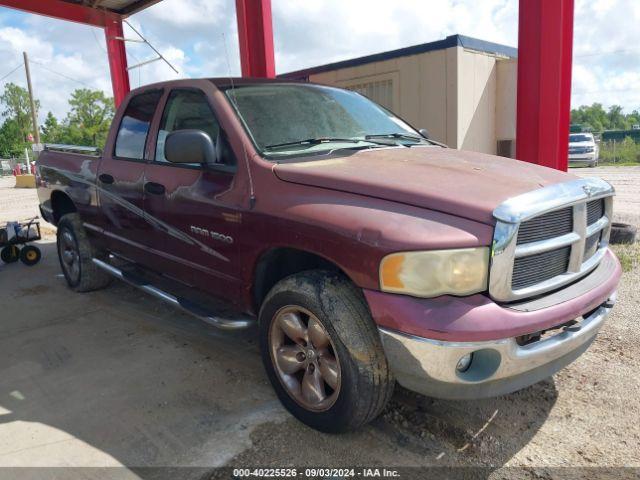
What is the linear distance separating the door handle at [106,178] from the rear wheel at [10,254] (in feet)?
11.0

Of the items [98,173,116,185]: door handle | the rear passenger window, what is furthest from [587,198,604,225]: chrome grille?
[98,173,116,185]: door handle

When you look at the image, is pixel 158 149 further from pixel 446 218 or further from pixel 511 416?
pixel 511 416

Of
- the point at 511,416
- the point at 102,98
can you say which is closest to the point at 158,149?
the point at 511,416

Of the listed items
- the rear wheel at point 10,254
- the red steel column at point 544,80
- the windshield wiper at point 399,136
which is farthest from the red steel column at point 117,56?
the windshield wiper at point 399,136

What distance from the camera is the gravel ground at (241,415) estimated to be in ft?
8.25

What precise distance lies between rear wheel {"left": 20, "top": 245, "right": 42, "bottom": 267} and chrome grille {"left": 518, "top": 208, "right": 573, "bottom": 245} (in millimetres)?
6593

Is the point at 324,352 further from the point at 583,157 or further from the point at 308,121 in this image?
the point at 583,157

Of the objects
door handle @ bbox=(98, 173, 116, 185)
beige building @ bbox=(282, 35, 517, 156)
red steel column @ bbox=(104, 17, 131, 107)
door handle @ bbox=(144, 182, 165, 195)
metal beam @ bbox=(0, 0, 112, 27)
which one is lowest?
door handle @ bbox=(144, 182, 165, 195)

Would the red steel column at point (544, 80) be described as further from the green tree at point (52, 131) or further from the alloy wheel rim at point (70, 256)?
the green tree at point (52, 131)

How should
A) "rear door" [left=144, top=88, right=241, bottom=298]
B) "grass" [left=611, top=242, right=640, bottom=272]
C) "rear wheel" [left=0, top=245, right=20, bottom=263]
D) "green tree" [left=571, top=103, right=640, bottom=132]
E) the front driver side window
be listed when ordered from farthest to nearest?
"green tree" [left=571, top=103, right=640, bottom=132] < "rear wheel" [left=0, top=245, right=20, bottom=263] < "grass" [left=611, top=242, right=640, bottom=272] < the front driver side window < "rear door" [left=144, top=88, right=241, bottom=298]

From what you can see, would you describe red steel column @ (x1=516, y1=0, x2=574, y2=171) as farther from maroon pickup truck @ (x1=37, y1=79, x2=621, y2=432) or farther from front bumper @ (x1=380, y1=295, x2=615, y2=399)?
front bumper @ (x1=380, y1=295, x2=615, y2=399)

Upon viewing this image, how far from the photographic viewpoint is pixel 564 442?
8.48ft

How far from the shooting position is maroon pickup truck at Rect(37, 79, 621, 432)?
2.19 meters

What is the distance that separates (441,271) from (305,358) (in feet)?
3.12
